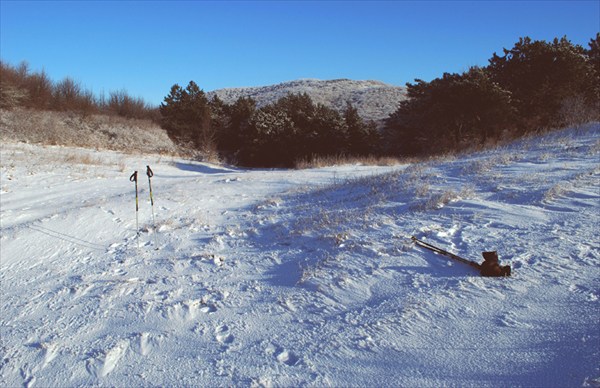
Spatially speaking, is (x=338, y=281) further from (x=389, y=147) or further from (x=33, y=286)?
(x=389, y=147)

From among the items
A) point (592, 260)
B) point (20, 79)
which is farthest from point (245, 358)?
point (20, 79)

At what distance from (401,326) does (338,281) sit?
961 millimetres

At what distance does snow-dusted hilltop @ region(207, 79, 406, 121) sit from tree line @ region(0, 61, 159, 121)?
18.7m

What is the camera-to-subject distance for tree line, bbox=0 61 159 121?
23.9 m

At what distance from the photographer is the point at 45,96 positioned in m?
27.3

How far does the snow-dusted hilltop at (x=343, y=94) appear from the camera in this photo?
4484 centimetres

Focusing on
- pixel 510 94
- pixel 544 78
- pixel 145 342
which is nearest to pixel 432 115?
pixel 510 94

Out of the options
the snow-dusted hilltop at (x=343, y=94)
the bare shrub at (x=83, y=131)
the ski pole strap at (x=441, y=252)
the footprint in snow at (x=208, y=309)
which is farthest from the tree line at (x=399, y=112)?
the footprint in snow at (x=208, y=309)

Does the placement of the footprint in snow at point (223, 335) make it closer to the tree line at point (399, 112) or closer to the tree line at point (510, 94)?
the tree line at point (399, 112)

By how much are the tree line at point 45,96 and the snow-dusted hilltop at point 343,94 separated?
1872cm

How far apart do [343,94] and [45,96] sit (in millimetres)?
34162

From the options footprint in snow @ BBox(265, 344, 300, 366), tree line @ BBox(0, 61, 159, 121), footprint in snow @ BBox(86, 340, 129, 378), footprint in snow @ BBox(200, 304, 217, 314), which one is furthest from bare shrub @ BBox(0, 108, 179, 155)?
footprint in snow @ BBox(265, 344, 300, 366)

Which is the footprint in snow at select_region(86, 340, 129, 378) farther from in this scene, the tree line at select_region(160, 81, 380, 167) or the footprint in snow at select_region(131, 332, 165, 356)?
the tree line at select_region(160, 81, 380, 167)

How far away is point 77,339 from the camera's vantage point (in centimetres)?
350
